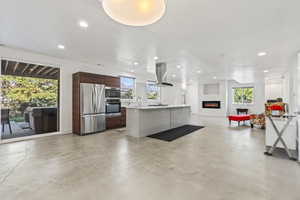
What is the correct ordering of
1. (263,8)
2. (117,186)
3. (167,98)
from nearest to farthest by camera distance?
(117,186)
(263,8)
(167,98)

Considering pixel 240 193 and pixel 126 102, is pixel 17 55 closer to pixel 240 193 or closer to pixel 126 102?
pixel 126 102

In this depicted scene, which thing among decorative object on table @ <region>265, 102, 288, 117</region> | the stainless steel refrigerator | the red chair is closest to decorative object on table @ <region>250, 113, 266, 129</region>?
decorative object on table @ <region>265, 102, 288, 117</region>

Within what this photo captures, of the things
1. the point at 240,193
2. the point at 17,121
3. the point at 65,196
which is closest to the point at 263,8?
the point at 240,193

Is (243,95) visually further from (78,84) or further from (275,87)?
(78,84)

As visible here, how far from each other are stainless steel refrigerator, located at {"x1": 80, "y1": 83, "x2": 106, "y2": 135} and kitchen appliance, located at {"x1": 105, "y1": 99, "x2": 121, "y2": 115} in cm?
26

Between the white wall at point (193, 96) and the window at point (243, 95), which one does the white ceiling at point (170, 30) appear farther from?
the white wall at point (193, 96)

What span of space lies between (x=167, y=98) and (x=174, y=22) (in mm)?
9207

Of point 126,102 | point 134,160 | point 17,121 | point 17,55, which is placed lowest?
point 134,160

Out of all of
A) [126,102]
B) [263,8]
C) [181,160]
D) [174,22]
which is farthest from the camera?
[126,102]

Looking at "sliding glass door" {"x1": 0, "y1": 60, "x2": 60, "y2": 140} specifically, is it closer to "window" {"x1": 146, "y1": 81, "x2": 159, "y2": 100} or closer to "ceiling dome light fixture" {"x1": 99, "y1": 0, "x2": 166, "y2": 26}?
"ceiling dome light fixture" {"x1": 99, "y1": 0, "x2": 166, "y2": 26}

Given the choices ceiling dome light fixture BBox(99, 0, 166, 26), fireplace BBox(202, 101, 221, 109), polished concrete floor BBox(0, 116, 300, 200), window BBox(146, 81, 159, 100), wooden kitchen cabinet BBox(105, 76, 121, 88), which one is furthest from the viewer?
fireplace BBox(202, 101, 221, 109)

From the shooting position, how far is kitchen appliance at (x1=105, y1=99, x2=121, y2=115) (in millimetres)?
5997

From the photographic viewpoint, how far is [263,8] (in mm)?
2303

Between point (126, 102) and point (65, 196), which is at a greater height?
point (126, 102)
